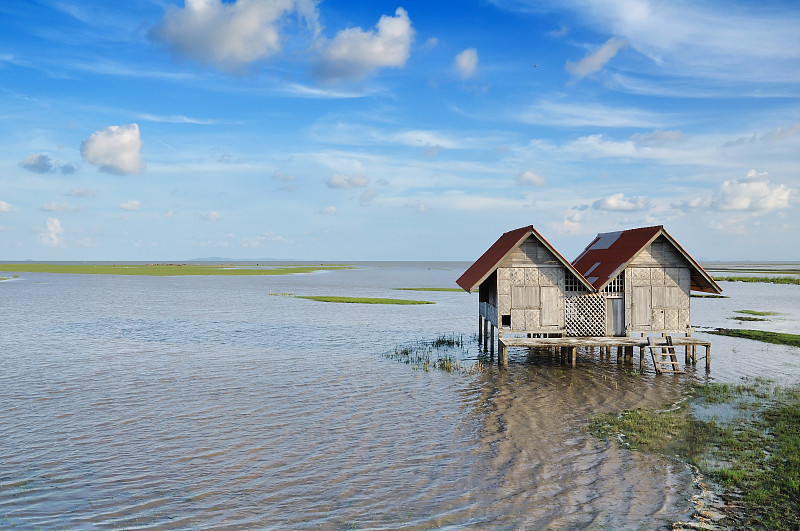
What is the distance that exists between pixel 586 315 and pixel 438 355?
24.6ft

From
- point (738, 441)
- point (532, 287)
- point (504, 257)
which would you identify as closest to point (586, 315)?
point (532, 287)

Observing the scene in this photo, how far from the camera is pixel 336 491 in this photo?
1240 cm

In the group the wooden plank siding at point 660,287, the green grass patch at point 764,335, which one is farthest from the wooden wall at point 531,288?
the green grass patch at point 764,335

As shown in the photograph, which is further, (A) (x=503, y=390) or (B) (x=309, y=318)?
(B) (x=309, y=318)

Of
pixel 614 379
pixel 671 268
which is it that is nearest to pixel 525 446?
pixel 614 379

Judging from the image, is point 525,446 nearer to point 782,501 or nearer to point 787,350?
point 782,501

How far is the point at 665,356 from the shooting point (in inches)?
1014

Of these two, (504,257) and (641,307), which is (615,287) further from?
(504,257)

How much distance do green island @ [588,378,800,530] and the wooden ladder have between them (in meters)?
2.94

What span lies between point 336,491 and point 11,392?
48.4 ft

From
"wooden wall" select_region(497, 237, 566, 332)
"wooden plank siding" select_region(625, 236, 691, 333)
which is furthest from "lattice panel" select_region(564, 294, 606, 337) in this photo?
"wooden plank siding" select_region(625, 236, 691, 333)

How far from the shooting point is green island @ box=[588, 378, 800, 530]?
11414 mm

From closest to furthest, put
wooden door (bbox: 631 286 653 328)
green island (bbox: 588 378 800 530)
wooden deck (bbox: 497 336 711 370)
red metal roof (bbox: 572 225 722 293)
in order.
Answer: green island (bbox: 588 378 800 530) → wooden deck (bbox: 497 336 711 370) → red metal roof (bbox: 572 225 722 293) → wooden door (bbox: 631 286 653 328)

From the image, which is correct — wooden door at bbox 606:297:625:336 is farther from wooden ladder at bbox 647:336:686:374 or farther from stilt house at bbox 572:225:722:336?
wooden ladder at bbox 647:336:686:374
